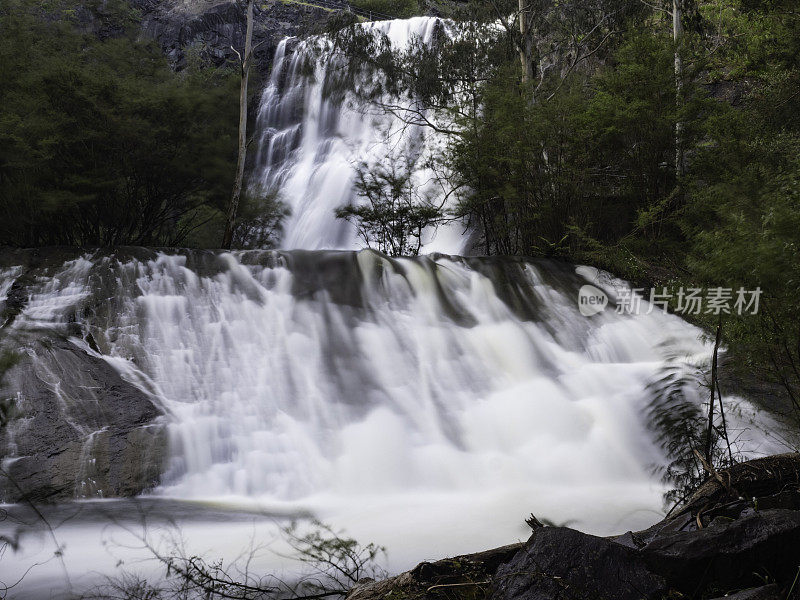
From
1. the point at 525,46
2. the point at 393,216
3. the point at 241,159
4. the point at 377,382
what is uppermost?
the point at 525,46

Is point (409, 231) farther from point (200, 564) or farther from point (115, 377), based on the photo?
point (200, 564)

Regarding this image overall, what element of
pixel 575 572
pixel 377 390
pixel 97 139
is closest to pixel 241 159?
pixel 97 139

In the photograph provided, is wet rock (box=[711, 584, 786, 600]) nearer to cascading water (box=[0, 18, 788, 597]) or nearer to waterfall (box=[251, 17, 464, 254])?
cascading water (box=[0, 18, 788, 597])

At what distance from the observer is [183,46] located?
85.6 feet

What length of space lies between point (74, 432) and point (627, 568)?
4248 mm

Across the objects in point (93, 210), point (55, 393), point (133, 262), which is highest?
point (93, 210)

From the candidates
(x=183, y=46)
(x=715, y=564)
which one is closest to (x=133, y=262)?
A: (x=715, y=564)

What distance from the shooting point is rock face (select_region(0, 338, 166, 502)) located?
4.42m

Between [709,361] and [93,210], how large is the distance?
368 inches

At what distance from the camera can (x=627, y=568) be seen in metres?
2.06

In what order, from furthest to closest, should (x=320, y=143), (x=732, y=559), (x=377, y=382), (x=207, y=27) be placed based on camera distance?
(x=207, y=27), (x=320, y=143), (x=377, y=382), (x=732, y=559)

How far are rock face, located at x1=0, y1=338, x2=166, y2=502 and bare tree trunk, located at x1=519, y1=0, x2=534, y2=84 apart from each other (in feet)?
30.4

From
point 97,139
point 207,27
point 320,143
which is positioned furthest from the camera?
point 207,27

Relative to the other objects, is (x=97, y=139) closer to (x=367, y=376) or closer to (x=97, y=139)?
(x=97, y=139)
